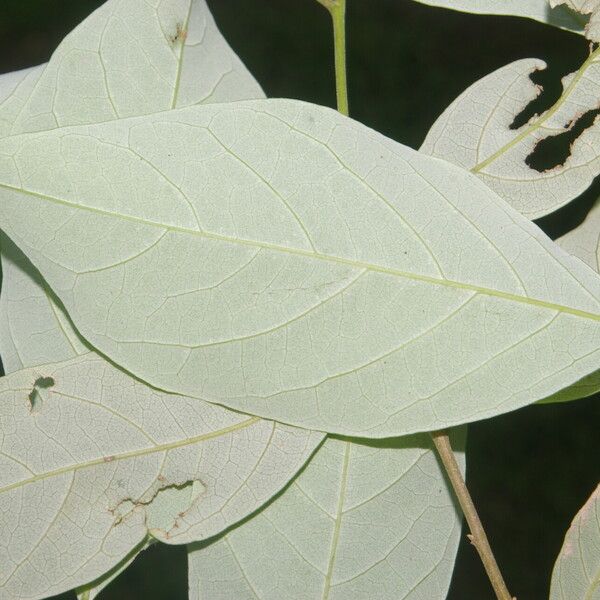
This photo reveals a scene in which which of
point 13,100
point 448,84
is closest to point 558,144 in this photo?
point 13,100

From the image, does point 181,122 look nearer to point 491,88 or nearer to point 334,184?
point 334,184

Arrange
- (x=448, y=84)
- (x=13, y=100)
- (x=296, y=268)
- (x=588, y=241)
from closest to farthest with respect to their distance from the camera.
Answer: (x=296, y=268), (x=13, y=100), (x=588, y=241), (x=448, y=84)

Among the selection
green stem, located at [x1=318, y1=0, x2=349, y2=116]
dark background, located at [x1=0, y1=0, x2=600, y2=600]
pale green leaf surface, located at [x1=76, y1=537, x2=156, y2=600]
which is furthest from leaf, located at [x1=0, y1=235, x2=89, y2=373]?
dark background, located at [x1=0, y1=0, x2=600, y2=600]

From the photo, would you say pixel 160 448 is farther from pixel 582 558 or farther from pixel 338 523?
pixel 582 558

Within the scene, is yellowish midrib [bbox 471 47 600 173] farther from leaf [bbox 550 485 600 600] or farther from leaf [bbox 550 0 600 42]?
leaf [bbox 550 485 600 600]

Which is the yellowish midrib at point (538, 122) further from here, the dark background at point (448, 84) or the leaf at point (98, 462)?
the dark background at point (448, 84)

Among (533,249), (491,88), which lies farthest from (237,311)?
(491,88)

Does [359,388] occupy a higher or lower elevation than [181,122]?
lower
